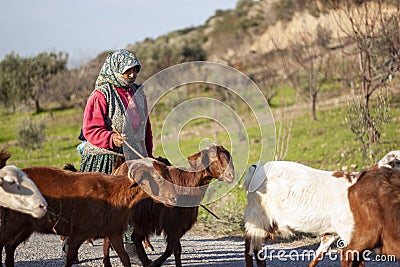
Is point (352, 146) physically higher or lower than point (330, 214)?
lower

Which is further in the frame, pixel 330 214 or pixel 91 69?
pixel 91 69

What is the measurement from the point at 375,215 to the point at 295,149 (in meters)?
15.4

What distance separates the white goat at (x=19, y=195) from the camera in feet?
19.5

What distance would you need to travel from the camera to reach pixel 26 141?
31.0 m

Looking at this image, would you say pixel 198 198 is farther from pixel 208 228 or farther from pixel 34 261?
pixel 208 228

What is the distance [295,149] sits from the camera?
2197 cm

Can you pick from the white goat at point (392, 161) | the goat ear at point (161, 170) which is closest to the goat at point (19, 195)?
the goat ear at point (161, 170)

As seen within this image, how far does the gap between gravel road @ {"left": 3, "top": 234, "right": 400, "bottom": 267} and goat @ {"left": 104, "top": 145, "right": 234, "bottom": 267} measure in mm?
1049

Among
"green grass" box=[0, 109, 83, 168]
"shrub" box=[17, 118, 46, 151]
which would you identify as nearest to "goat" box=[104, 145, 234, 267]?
"green grass" box=[0, 109, 83, 168]

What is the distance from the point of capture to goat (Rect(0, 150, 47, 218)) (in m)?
5.94

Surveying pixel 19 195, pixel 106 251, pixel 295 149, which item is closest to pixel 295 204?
pixel 106 251

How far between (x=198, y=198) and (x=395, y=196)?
2.67m

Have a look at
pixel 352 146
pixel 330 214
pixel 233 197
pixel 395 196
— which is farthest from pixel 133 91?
pixel 352 146

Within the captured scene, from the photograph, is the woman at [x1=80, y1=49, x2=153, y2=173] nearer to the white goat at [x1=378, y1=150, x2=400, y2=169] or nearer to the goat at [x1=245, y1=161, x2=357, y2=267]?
the goat at [x1=245, y1=161, x2=357, y2=267]
